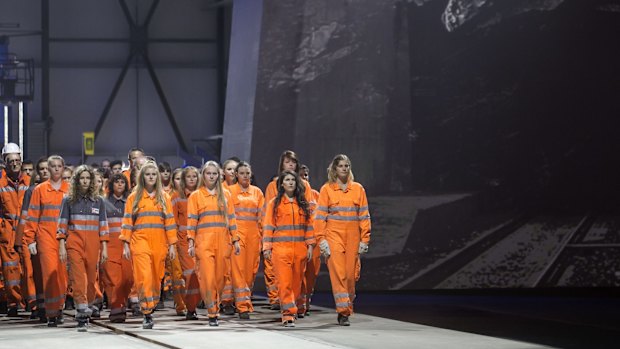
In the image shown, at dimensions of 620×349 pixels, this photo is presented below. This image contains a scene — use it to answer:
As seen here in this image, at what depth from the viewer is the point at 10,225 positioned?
52.0ft

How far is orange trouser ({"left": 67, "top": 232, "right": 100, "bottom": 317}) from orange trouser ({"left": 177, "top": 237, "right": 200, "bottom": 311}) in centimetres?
150

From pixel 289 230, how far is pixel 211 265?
0.96 metres

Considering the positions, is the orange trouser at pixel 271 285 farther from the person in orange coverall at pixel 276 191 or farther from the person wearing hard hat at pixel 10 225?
the person wearing hard hat at pixel 10 225

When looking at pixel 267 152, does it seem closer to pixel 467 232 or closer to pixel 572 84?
pixel 467 232

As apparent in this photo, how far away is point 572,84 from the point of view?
797 inches

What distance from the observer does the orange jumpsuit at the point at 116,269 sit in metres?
14.5

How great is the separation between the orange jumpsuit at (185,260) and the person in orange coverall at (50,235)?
1555 millimetres

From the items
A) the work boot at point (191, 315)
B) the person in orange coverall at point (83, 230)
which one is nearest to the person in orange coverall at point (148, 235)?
A: the person in orange coverall at point (83, 230)

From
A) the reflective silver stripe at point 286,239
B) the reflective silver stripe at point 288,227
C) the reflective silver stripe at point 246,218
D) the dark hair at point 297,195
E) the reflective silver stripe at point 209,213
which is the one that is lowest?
the reflective silver stripe at point 286,239

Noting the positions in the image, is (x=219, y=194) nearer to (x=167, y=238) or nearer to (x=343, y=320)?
(x=167, y=238)

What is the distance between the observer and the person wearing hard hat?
51.7ft

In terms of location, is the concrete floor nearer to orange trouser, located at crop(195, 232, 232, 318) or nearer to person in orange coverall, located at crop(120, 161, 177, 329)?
orange trouser, located at crop(195, 232, 232, 318)

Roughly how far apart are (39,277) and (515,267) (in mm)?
8305

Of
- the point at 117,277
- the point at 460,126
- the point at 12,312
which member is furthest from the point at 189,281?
the point at 460,126
